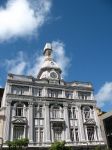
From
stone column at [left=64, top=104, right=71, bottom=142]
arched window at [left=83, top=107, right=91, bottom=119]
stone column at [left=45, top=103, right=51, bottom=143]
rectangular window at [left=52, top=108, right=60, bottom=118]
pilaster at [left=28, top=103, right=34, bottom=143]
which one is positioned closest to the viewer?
pilaster at [left=28, top=103, right=34, bottom=143]

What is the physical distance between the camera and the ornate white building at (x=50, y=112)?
41188 mm

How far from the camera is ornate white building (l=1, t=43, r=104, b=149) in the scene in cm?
4119

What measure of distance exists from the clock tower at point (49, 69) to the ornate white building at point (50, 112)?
28 cm

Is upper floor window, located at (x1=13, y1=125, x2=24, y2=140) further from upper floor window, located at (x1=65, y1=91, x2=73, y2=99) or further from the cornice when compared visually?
upper floor window, located at (x1=65, y1=91, x2=73, y2=99)

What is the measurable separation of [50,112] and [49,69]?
1201 centimetres

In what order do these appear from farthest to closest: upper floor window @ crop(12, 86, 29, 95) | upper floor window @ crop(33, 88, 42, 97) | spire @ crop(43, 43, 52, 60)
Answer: spire @ crop(43, 43, 52, 60) < upper floor window @ crop(33, 88, 42, 97) < upper floor window @ crop(12, 86, 29, 95)

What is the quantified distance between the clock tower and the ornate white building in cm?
28

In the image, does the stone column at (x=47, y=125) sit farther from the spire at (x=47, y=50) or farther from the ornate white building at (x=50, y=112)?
the spire at (x=47, y=50)

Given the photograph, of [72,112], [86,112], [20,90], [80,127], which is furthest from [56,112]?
[20,90]

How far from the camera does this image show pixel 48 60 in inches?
2216

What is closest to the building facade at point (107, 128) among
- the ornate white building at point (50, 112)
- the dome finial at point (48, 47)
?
the ornate white building at point (50, 112)

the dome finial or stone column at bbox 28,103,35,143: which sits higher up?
the dome finial

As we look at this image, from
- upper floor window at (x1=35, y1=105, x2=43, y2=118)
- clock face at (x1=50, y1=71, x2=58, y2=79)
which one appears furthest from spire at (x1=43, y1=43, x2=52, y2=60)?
upper floor window at (x1=35, y1=105, x2=43, y2=118)

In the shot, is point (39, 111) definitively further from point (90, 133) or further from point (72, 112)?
point (90, 133)
